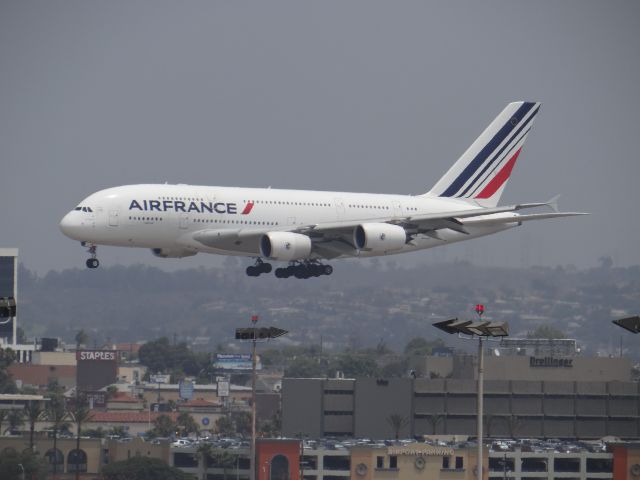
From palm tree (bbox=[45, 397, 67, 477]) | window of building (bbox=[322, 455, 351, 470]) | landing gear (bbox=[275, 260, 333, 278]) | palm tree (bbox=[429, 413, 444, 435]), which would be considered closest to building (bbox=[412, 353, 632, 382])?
palm tree (bbox=[429, 413, 444, 435])

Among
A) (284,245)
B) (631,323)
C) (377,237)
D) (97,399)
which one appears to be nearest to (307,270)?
(377,237)


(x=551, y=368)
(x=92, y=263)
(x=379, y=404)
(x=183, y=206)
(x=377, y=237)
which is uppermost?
(x=183, y=206)

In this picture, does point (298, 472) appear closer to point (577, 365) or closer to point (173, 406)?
point (577, 365)

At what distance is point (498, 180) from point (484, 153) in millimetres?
2096

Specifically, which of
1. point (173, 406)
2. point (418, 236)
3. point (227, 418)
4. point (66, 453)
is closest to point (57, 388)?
point (173, 406)

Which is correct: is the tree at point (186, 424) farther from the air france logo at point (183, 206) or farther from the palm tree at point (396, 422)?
the air france logo at point (183, 206)

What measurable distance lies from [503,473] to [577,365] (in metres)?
36.3

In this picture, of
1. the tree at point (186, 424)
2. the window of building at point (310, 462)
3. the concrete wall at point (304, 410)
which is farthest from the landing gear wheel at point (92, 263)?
the tree at point (186, 424)

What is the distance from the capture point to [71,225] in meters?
85.2

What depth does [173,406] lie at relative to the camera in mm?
191125

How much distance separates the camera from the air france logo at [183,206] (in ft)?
279

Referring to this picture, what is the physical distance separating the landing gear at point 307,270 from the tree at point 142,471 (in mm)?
29052

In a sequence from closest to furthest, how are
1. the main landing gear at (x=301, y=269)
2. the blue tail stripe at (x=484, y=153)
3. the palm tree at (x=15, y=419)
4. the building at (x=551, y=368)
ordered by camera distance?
1. the main landing gear at (x=301, y=269)
2. the blue tail stripe at (x=484, y=153)
3. the building at (x=551, y=368)
4. the palm tree at (x=15, y=419)

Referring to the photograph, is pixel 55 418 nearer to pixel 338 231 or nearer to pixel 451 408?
pixel 451 408
